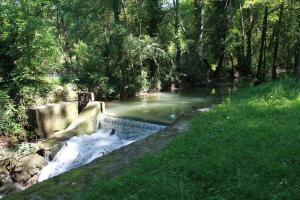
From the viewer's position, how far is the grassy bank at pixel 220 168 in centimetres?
538

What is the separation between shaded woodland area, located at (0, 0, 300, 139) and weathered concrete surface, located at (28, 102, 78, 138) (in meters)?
0.47

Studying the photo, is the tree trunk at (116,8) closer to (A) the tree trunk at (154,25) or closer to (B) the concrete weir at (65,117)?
(A) the tree trunk at (154,25)

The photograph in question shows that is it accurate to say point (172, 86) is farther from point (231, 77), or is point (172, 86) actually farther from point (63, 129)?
point (63, 129)

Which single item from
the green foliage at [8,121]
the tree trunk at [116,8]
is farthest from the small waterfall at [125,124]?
the tree trunk at [116,8]

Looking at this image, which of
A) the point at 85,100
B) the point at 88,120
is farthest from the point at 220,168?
the point at 85,100

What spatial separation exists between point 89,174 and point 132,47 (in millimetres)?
14547

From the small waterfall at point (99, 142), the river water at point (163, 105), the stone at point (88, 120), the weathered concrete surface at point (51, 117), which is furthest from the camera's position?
the river water at point (163, 105)

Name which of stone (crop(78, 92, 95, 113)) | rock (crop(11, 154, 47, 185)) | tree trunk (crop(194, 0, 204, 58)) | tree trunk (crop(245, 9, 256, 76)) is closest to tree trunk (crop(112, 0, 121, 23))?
tree trunk (crop(194, 0, 204, 58))

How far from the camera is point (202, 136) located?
26.5 feet

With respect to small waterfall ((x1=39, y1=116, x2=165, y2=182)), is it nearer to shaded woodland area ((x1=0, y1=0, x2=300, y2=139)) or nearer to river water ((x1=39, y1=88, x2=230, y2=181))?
river water ((x1=39, y1=88, x2=230, y2=181))

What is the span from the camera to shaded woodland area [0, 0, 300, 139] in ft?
43.7

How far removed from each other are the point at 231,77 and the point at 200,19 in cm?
636

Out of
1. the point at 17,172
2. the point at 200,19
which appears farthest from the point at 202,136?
the point at 200,19

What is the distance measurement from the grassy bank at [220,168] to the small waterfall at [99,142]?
15.0 ft
